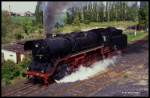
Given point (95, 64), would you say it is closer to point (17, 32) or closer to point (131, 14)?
point (17, 32)

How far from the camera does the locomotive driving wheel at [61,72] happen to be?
20800mm

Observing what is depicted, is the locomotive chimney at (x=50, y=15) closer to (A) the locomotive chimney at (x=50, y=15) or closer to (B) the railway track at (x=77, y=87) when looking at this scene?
(A) the locomotive chimney at (x=50, y=15)

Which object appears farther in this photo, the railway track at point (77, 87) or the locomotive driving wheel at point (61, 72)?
the locomotive driving wheel at point (61, 72)

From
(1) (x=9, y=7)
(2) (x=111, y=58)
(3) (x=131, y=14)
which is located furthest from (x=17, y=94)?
(3) (x=131, y=14)

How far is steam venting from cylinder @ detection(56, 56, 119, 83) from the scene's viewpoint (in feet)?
70.1

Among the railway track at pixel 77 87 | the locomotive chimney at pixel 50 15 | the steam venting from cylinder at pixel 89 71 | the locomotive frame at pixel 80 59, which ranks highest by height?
the locomotive chimney at pixel 50 15

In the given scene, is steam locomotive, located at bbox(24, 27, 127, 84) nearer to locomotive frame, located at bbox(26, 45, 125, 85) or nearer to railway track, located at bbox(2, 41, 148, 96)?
locomotive frame, located at bbox(26, 45, 125, 85)

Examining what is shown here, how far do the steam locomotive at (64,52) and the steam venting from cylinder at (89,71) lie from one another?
305 millimetres

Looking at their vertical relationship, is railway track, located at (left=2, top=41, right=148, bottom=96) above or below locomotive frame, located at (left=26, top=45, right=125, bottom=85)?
below

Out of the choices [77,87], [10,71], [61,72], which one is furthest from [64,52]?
[10,71]

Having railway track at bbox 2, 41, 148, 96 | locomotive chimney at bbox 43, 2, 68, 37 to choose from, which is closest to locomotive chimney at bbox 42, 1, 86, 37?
locomotive chimney at bbox 43, 2, 68, 37

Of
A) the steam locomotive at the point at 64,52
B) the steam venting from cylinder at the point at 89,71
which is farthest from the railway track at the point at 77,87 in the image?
the steam locomotive at the point at 64,52

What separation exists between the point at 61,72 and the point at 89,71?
10.0 feet

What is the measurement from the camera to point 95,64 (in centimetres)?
2523
